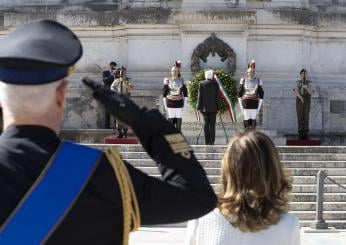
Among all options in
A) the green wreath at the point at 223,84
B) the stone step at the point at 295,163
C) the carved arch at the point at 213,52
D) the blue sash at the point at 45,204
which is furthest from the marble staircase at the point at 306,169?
the blue sash at the point at 45,204

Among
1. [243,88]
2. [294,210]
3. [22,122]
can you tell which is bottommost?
[294,210]

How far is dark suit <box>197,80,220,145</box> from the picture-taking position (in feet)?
55.7

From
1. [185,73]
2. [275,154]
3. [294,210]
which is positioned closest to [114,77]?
[185,73]

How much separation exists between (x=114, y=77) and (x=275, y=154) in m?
16.7

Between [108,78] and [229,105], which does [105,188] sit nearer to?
[229,105]

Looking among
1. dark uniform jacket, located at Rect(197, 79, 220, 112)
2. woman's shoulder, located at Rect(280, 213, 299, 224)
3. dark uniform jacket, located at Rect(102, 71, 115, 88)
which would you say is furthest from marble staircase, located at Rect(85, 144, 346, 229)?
woman's shoulder, located at Rect(280, 213, 299, 224)

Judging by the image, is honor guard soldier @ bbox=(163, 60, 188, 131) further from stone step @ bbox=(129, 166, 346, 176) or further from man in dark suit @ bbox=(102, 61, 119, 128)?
stone step @ bbox=(129, 166, 346, 176)

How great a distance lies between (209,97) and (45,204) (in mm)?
14501

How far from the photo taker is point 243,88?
18.2m

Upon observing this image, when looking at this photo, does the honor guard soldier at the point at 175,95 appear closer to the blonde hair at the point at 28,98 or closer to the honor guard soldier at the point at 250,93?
the honor guard soldier at the point at 250,93

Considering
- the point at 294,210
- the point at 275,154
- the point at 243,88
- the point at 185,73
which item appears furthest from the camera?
the point at 185,73

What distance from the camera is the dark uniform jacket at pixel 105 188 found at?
258 cm

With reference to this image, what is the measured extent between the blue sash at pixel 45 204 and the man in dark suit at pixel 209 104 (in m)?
14.4

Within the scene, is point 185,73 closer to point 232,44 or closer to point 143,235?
point 232,44
